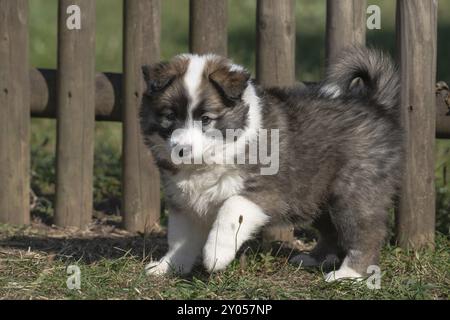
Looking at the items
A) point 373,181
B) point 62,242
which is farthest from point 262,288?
point 62,242

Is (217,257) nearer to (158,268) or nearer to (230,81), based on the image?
(158,268)

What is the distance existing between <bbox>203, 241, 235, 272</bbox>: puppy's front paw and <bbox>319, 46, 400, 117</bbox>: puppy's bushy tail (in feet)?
4.00

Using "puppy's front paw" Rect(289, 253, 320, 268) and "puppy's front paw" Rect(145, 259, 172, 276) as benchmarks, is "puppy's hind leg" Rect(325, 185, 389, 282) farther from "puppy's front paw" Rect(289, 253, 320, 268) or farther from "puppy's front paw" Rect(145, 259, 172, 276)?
"puppy's front paw" Rect(145, 259, 172, 276)

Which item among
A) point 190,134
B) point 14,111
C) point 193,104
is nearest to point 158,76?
point 193,104

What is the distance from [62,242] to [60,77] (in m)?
1.10

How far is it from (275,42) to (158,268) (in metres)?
1.69

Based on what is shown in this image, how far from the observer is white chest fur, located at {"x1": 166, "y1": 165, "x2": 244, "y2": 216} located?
495cm

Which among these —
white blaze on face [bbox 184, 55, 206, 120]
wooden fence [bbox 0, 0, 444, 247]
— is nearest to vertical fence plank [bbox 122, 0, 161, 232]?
wooden fence [bbox 0, 0, 444, 247]

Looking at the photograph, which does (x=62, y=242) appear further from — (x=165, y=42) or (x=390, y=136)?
(x=165, y=42)

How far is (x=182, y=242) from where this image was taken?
521cm

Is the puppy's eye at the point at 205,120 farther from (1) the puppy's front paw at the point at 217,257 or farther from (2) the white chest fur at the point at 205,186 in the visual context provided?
(1) the puppy's front paw at the point at 217,257

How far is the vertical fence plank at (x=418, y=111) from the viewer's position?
18.7ft

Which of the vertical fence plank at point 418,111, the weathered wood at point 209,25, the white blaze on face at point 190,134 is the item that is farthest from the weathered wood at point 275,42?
the white blaze on face at point 190,134

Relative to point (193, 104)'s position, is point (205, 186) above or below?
below
